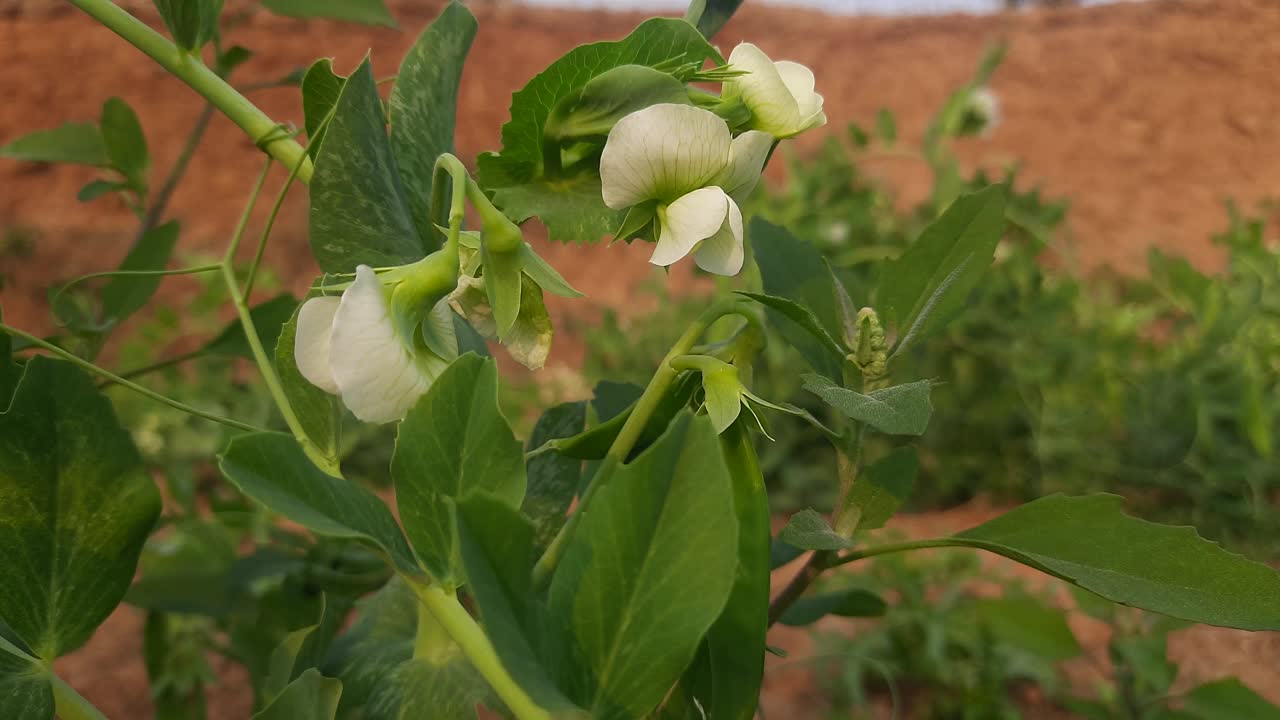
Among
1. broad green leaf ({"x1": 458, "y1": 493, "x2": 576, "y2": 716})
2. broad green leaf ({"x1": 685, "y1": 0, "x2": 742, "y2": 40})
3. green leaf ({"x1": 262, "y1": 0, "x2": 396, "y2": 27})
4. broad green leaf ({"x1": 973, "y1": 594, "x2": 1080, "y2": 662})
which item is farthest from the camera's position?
broad green leaf ({"x1": 973, "y1": 594, "x2": 1080, "y2": 662})

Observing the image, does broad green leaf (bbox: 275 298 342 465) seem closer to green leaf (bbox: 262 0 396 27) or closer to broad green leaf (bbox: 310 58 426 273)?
→ broad green leaf (bbox: 310 58 426 273)

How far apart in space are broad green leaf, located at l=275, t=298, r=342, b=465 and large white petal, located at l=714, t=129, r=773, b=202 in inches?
4.5

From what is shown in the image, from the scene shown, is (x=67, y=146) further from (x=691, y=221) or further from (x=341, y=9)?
(x=691, y=221)

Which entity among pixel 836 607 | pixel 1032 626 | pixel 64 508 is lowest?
pixel 1032 626

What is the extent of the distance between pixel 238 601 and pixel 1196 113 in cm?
435

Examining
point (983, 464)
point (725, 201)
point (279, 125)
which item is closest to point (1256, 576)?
point (725, 201)

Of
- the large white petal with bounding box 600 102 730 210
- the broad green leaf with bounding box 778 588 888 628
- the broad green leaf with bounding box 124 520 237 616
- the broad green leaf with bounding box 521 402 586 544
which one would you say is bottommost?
the broad green leaf with bounding box 124 520 237 616

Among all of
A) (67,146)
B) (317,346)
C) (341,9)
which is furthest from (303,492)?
(67,146)

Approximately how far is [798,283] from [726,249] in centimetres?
6

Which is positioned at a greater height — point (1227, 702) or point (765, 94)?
point (765, 94)

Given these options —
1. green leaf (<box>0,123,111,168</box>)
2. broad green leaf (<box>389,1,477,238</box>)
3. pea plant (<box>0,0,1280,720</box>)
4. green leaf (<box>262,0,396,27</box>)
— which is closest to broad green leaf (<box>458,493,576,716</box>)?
pea plant (<box>0,0,1280,720</box>)

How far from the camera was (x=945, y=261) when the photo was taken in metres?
0.27

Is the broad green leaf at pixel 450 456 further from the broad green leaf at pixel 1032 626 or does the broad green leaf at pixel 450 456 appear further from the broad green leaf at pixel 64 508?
the broad green leaf at pixel 1032 626

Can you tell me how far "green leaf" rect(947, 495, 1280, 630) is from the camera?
20 centimetres
